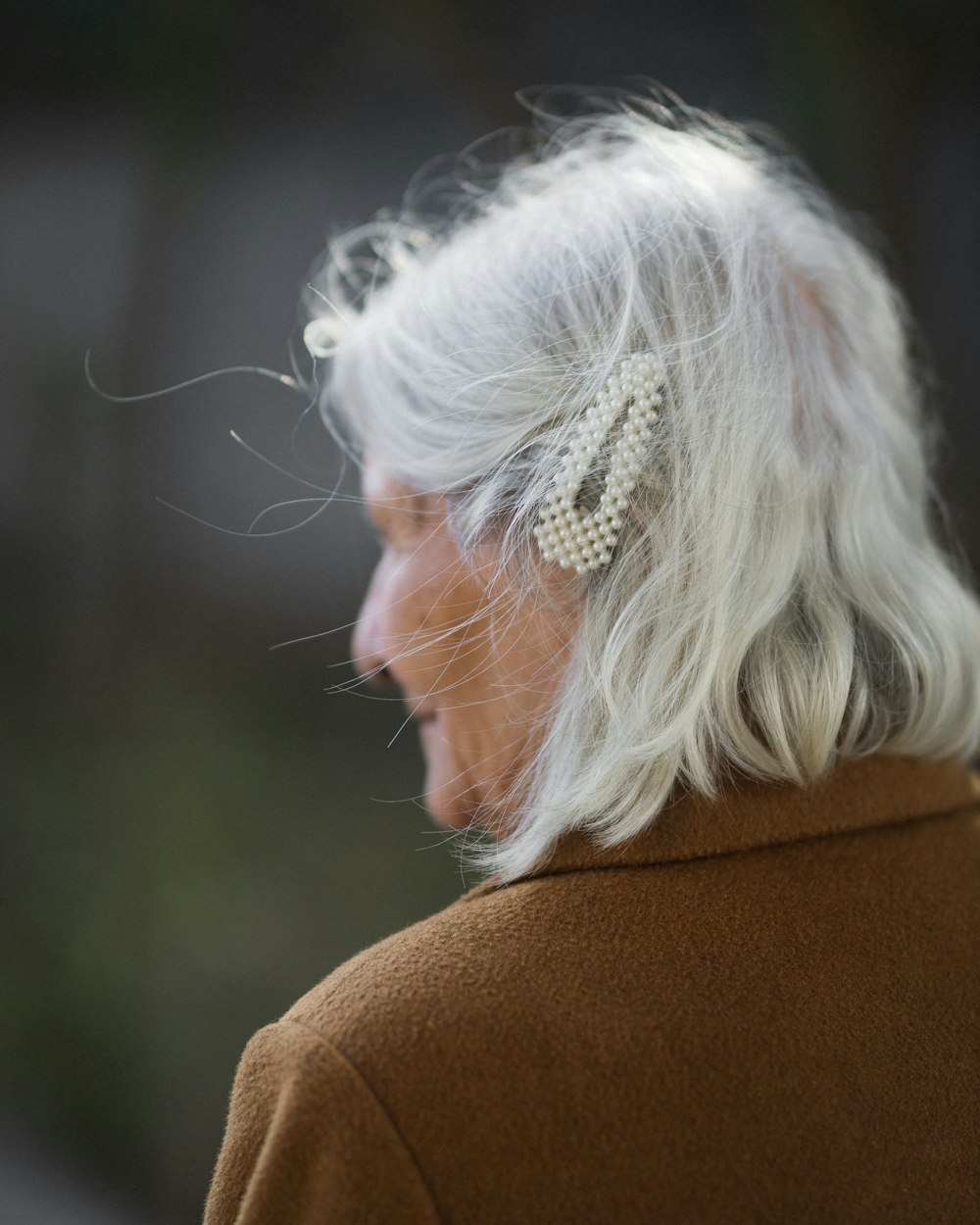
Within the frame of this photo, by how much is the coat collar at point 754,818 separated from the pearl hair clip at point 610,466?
197 millimetres

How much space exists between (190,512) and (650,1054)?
98 cm

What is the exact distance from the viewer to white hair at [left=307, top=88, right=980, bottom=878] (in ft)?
2.28

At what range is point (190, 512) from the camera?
132 cm

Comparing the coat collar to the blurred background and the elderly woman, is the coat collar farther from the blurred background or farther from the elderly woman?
the blurred background

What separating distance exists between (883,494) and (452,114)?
2.93 ft

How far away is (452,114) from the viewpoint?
53.1 inches

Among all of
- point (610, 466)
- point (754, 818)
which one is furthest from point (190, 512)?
point (754, 818)

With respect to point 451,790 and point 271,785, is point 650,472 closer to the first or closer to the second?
point 451,790

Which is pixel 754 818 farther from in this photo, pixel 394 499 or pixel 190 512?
pixel 190 512

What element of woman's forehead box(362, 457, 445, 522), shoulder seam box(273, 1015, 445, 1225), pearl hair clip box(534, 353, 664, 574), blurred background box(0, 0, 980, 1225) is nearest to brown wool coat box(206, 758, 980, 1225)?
shoulder seam box(273, 1015, 445, 1225)

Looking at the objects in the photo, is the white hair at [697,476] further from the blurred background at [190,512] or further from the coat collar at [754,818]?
the blurred background at [190,512]

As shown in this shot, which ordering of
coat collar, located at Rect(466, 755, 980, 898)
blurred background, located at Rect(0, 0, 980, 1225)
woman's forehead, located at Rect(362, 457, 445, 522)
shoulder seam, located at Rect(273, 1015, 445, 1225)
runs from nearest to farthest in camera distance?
shoulder seam, located at Rect(273, 1015, 445, 1225), coat collar, located at Rect(466, 755, 980, 898), woman's forehead, located at Rect(362, 457, 445, 522), blurred background, located at Rect(0, 0, 980, 1225)

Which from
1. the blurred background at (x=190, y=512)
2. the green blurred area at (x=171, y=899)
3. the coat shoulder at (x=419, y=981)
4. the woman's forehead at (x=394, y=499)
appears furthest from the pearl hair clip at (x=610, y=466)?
the green blurred area at (x=171, y=899)

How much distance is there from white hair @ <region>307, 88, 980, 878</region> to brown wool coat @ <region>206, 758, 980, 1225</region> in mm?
56
